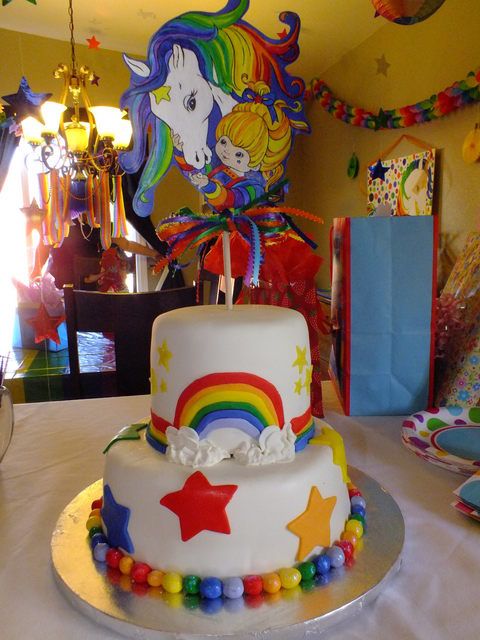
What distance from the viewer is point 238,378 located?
0.58 metres

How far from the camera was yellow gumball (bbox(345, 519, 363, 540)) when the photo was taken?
0.61m

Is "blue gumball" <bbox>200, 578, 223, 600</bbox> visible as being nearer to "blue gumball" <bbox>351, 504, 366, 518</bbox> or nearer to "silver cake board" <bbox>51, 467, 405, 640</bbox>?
"silver cake board" <bbox>51, 467, 405, 640</bbox>

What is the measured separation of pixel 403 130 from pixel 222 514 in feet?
8.79

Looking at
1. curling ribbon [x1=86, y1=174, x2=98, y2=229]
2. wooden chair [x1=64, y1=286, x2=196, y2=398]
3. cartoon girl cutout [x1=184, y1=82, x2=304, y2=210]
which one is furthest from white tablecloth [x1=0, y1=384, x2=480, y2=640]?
curling ribbon [x1=86, y1=174, x2=98, y2=229]

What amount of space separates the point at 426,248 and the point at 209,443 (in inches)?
24.7

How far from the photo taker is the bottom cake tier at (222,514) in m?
0.55

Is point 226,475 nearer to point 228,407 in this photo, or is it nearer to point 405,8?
point 228,407

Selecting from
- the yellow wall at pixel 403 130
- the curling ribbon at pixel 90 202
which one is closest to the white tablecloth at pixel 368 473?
the yellow wall at pixel 403 130

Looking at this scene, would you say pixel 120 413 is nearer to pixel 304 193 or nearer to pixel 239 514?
pixel 239 514

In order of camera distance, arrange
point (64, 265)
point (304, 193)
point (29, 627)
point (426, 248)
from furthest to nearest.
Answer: point (304, 193) < point (64, 265) < point (426, 248) < point (29, 627)

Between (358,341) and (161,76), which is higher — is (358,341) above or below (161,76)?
below

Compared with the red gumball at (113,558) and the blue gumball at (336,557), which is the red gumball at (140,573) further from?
the blue gumball at (336,557)

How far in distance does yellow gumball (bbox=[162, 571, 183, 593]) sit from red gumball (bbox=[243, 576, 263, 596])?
0.23 feet

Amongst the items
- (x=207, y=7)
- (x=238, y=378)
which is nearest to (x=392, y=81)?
(x=207, y=7)
